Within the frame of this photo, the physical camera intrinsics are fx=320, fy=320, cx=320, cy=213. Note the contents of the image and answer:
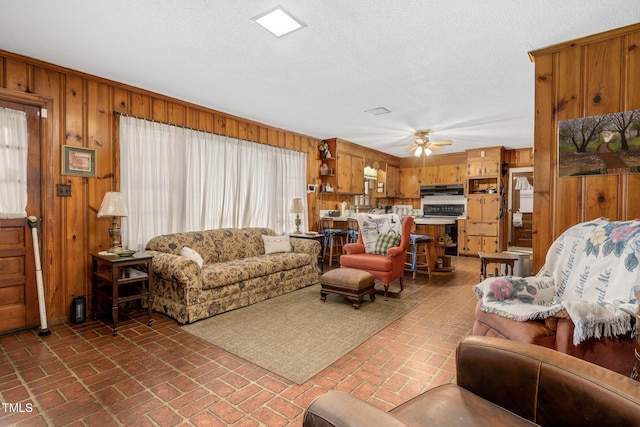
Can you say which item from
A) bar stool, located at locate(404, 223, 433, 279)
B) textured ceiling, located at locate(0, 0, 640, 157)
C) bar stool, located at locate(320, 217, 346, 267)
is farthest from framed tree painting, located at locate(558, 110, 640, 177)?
bar stool, located at locate(320, 217, 346, 267)

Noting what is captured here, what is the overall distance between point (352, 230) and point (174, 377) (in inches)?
168

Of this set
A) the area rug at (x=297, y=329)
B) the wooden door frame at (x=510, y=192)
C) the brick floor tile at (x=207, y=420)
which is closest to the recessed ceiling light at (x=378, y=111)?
the area rug at (x=297, y=329)

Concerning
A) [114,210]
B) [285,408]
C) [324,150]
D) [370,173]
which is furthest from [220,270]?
[370,173]

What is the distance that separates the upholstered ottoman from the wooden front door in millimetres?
2993

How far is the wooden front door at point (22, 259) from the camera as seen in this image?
2980 mm

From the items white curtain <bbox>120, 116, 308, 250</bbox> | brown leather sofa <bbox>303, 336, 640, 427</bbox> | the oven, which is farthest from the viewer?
the oven

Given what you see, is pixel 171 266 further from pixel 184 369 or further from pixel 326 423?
pixel 326 423

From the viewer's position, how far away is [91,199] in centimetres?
347

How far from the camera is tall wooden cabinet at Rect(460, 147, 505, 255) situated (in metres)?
7.29

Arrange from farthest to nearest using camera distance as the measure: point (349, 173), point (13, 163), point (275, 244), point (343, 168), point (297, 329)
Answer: point (349, 173), point (343, 168), point (275, 244), point (297, 329), point (13, 163)

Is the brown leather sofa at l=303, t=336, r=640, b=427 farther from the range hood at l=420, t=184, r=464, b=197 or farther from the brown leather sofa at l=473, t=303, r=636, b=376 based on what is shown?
the range hood at l=420, t=184, r=464, b=197

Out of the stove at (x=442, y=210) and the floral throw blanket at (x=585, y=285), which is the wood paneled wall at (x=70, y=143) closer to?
the floral throw blanket at (x=585, y=285)

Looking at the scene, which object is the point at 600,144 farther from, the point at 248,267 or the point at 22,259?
the point at 22,259

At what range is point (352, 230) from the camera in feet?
20.0
